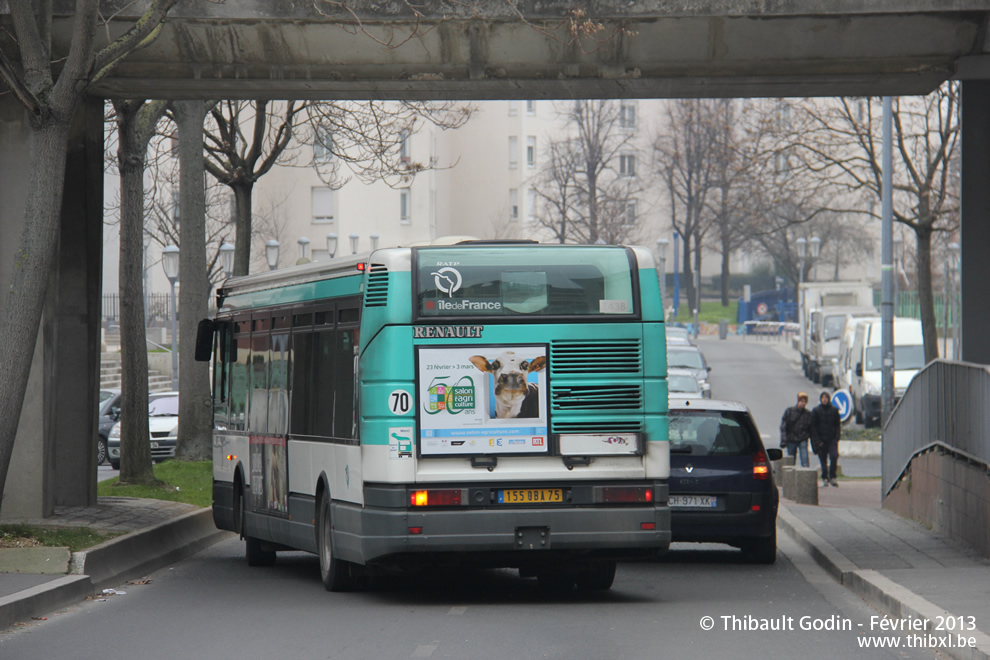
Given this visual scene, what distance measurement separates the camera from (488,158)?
311ft

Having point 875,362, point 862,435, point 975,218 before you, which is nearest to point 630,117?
point 875,362

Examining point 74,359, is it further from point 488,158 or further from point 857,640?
point 488,158

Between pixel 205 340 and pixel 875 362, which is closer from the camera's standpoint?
pixel 205 340

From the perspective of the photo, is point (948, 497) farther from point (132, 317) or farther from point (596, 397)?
point (132, 317)

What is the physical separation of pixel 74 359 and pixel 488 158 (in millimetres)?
79994

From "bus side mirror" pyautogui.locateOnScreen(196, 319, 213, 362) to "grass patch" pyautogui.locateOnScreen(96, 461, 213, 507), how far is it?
10.3 feet

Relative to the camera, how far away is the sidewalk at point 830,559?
10250mm

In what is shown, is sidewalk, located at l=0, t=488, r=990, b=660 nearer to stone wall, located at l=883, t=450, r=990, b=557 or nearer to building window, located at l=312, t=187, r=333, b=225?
stone wall, located at l=883, t=450, r=990, b=557

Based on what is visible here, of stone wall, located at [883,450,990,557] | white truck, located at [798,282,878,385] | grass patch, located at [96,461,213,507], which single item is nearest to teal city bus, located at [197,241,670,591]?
stone wall, located at [883,450,990,557]

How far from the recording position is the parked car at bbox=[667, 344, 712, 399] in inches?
1534

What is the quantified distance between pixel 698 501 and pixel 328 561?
3903mm

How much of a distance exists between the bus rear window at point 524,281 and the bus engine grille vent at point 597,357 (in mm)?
238

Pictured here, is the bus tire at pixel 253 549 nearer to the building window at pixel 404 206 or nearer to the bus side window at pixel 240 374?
the bus side window at pixel 240 374

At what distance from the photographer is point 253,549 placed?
14.6 meters
